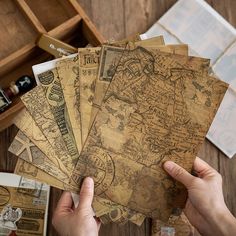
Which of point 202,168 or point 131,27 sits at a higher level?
point 131,27

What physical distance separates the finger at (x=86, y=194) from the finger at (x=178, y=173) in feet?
0.58

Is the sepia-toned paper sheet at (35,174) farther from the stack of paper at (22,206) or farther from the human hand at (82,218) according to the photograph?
the stack of paper at (22,206)

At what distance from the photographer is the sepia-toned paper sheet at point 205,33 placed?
4.05ft

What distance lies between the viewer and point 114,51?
2.95ft

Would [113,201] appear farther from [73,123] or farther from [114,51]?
[114,51]

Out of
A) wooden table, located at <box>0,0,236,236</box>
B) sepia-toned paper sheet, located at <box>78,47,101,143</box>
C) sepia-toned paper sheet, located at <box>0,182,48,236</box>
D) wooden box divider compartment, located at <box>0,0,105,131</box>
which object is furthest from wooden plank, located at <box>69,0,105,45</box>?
sepia-toned paper sheet, located at <box>0,182,48,236</box>

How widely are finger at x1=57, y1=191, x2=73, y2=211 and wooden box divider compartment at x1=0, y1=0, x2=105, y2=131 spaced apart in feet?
0.84

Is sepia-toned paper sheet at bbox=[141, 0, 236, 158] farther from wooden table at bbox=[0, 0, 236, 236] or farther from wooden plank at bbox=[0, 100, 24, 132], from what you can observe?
wooden plank at bbox=[0, 100, 24, 132]

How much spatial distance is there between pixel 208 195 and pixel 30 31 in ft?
1.99

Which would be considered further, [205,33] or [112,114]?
[205,33]

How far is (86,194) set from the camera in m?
0.87

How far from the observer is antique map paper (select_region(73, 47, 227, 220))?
90cm

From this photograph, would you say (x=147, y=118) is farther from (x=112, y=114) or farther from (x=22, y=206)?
(x=22, y=206)

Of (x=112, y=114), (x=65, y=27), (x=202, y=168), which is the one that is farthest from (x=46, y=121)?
(x=202, y=168)
